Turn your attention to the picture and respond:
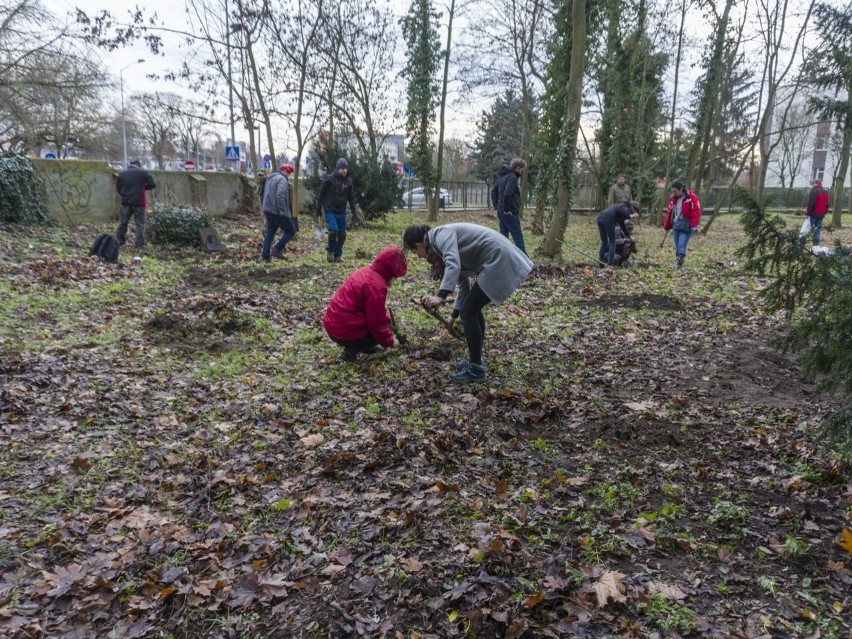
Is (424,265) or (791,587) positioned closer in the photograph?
(791,587)

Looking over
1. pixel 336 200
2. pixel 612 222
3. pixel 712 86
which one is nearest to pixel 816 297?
pixel 612 222

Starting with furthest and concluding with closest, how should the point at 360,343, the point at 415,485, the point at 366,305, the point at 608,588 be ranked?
the point at 360,343 → the point at 366,305 → the point at 415,485 → the point at 608,588

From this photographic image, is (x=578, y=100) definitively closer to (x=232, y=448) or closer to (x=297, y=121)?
(x=297, y=121)

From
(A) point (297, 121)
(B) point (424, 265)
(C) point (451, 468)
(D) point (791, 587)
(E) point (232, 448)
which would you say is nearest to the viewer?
(D) point (791, 587)

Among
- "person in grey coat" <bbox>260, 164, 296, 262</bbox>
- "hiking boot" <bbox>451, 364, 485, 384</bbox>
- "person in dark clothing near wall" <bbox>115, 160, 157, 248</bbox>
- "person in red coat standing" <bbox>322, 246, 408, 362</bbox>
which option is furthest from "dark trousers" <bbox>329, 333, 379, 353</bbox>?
"person in dark clothing near wall" <bbox>115, 160, 157, 248</bbox>

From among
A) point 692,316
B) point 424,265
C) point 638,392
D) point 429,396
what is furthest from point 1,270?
point 692,316

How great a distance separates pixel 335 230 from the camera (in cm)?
1238

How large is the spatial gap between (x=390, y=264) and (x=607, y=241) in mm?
7653

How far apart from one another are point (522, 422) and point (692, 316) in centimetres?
437

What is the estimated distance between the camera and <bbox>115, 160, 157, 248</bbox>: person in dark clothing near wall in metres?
12.9

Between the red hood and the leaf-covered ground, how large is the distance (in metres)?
0.97

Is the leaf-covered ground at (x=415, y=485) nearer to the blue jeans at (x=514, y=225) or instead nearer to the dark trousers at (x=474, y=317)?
the dark trousers at (x=474, y=317)

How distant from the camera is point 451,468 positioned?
416 cm

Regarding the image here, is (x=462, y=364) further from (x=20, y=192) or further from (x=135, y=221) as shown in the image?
(x=20, y=192)
